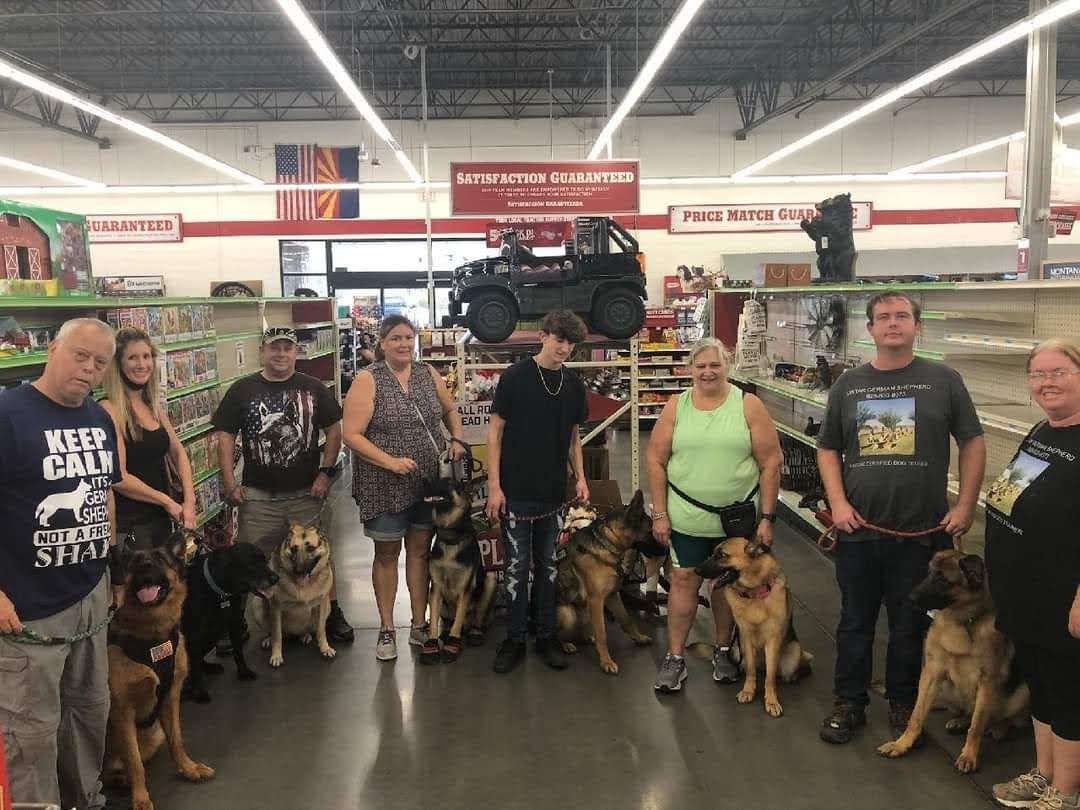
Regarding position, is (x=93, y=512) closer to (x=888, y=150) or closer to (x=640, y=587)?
(x=640, y=587)

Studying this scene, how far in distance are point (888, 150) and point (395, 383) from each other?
53.8 feet

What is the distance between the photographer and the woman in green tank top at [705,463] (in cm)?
353

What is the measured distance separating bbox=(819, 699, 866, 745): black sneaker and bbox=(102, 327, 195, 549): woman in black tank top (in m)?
2.81

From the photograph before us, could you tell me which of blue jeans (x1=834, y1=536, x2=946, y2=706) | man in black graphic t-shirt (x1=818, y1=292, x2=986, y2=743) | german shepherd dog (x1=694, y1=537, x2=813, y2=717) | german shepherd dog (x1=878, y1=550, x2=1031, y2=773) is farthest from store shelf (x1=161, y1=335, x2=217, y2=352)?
german shepherd dog (x1=878, y1=550, x2=1031, y2=773)

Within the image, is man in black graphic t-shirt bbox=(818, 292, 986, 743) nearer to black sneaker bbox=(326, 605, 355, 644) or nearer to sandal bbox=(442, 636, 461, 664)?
sandal bbox=(442, 636, 461, 664)

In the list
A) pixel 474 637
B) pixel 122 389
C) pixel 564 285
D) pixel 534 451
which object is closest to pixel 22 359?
pixel 122 389

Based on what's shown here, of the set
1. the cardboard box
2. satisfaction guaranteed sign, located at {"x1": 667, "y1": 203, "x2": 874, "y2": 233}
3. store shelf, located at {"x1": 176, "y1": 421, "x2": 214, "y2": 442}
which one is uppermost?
satisfaction guaranteed sign, located at {"x1": 667, "y1": 203, "x2": 874, "y2": 233}

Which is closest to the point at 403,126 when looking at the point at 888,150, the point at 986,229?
the point at 888,150

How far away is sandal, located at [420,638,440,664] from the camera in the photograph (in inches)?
164

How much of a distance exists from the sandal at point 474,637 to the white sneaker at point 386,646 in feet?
1.36

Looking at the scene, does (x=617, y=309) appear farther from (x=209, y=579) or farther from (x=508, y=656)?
(x=209, y=579)

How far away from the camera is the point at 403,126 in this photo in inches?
674

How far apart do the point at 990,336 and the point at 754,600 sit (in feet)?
6.00

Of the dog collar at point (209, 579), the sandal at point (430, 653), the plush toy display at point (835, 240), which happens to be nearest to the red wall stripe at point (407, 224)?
the plush toy display at point (835, 240)
